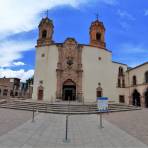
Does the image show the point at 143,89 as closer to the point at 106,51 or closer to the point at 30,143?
the point at 106,51

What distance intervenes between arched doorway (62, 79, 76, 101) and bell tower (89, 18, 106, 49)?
777 cm

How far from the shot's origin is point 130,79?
1220 inches

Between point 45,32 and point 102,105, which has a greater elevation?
point 45,32

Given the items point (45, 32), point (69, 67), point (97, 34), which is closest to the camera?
point (69, 67)

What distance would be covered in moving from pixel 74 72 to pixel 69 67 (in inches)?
44.1

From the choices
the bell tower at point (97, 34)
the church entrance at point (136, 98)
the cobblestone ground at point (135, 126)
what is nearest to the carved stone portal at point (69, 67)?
the bell tower at point (97, 34)

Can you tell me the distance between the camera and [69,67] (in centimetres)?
2794

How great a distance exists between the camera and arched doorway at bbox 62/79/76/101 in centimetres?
2789

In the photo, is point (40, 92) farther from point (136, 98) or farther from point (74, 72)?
point (136, 98)

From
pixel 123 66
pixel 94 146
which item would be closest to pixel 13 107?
pixel 94 146

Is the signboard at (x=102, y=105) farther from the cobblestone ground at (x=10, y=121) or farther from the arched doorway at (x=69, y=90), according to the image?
the arched doorway at (x=69, y=90)

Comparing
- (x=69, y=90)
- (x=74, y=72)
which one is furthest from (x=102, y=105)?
(x=69, y=90)

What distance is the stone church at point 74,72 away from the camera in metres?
27.0

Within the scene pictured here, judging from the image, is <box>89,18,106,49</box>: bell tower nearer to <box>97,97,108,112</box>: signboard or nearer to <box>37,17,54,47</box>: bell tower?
<box>37,17,54,47</box>: bell tower
